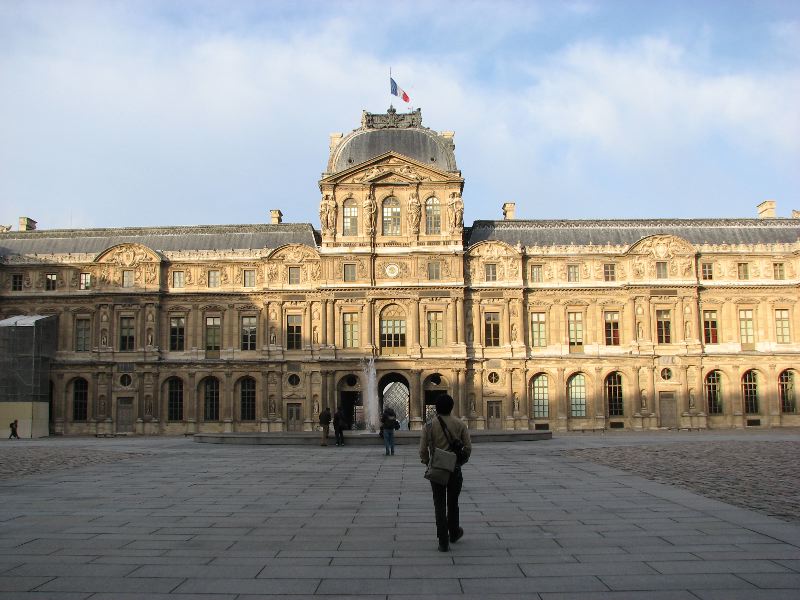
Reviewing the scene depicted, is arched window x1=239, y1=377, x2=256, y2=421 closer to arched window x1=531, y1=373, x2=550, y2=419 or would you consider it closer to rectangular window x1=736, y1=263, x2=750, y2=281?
arched window x1=531, y1=373, x2=550, y2=419

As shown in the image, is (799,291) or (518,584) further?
(799,291)

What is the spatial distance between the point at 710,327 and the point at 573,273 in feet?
35.6

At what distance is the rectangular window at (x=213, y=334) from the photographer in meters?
60.2

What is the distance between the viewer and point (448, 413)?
41.2 ft

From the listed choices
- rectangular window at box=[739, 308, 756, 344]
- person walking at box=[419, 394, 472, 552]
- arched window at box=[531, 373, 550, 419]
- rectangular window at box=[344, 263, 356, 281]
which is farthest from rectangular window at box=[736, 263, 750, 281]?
person walking at box=[419, 394, 472, 552]

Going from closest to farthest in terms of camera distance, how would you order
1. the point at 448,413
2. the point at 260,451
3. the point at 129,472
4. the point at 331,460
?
the point at 448,413, the point at 129,472, the point at 331,460, the point at 260,451

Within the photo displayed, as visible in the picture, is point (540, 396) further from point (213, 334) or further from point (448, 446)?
point (448, 446)

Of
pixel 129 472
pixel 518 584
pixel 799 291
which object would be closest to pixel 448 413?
pixel 518 584

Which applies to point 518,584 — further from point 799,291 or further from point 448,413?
point 799,291

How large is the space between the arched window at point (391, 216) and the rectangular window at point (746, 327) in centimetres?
2636

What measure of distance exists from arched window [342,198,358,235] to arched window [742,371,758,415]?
3077 centimetres

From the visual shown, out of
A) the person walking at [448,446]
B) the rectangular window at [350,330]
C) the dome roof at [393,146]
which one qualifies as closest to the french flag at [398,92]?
the dome roof at [393,146]

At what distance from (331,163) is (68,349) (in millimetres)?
24649

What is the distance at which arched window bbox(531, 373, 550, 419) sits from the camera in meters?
57.8
